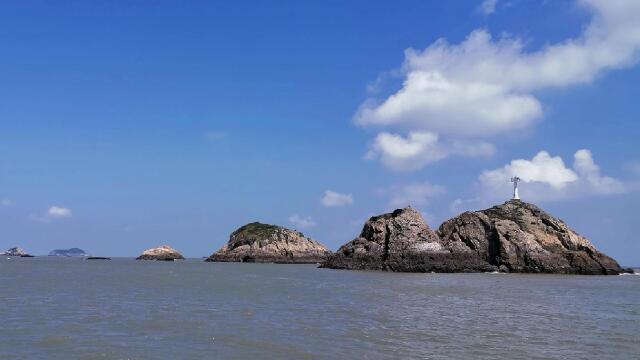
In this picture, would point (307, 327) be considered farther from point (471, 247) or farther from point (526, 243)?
point (526, 243)

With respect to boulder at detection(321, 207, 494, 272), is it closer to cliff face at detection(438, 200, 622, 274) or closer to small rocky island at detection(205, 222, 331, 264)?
cliff face at detection(438, 200, 622, 274)

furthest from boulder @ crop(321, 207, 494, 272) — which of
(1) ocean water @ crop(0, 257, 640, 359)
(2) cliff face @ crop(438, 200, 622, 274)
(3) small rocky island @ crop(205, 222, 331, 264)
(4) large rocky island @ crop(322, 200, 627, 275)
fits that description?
(3) small rocky island @ crop(205, 222, 331, 264)

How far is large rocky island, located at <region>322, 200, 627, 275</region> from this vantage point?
10844cm

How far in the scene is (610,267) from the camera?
117125mm

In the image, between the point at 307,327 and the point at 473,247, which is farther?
the point at 473,247

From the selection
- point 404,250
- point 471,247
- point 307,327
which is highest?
point 471,247

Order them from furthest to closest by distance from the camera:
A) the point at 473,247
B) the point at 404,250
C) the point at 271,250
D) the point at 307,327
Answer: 1. the point at 271,250
2. the point at 473,247
3. the point at 404,250
4. the point at 307,327

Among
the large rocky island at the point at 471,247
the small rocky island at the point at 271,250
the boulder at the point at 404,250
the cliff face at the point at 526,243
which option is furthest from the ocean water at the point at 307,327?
the small rocky island at the point at 271,250

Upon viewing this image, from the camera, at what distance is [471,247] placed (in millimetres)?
113625

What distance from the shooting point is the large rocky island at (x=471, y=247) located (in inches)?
4269

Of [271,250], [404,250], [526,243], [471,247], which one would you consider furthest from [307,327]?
[271,250]

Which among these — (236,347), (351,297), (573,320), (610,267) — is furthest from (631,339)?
(610,267)

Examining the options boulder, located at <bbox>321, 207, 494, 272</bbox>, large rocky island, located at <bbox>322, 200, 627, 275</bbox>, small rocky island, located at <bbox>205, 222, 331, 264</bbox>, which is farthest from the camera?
small rocky island, located at <bbox>205, 222, 331, 264</bbox>

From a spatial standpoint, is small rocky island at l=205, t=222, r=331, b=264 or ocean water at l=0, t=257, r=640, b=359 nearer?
ocean water at l=0, t=257, r=640, b=359
